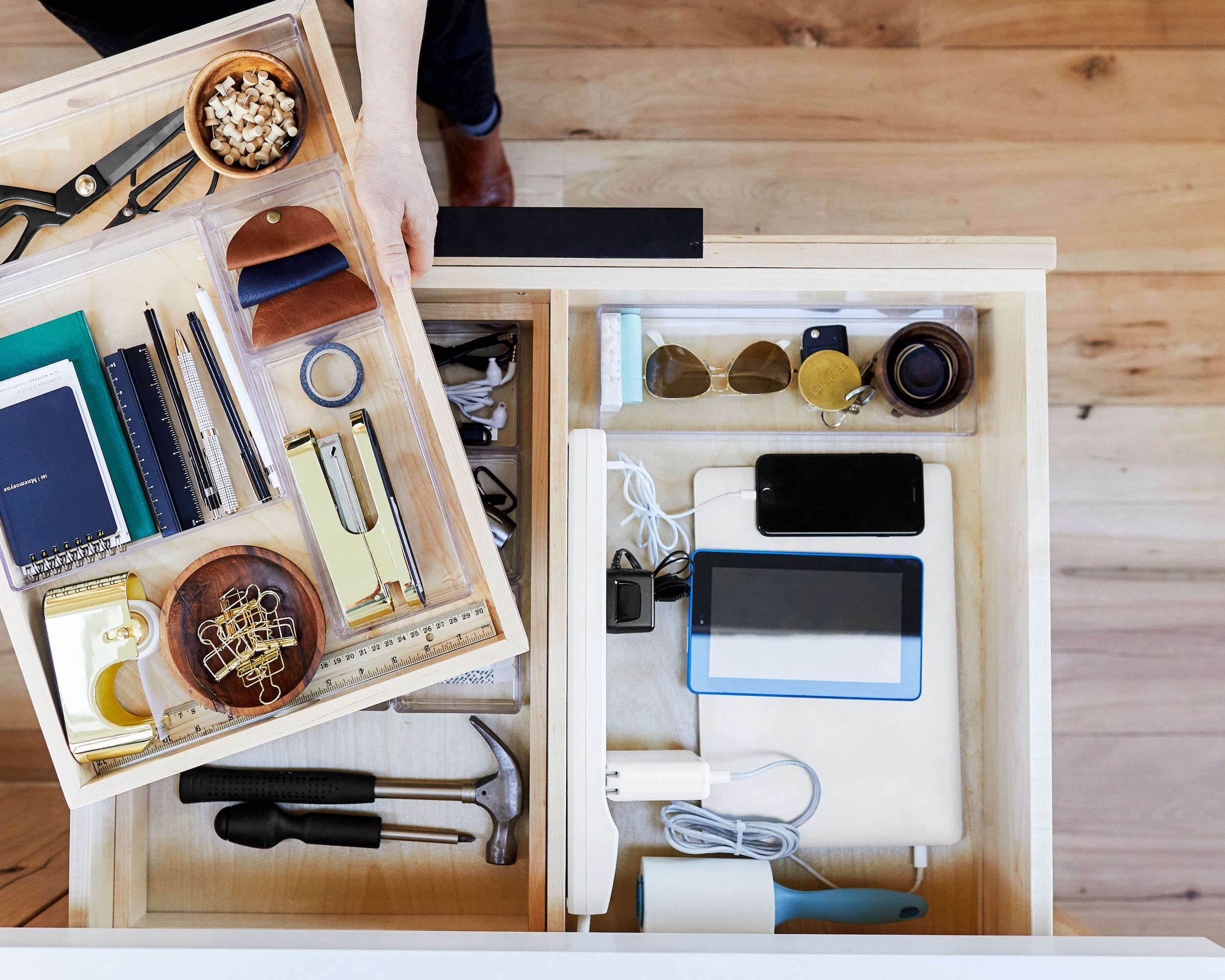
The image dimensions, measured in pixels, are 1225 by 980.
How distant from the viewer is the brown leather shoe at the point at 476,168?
53.9 inches

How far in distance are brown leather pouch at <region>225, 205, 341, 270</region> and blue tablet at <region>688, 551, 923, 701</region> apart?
56 cm

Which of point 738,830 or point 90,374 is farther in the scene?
point 738,830

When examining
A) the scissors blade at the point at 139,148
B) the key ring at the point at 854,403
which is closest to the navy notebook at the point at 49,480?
the scissors blade at the point at 139,148

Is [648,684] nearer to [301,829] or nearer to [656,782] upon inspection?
[656,782]

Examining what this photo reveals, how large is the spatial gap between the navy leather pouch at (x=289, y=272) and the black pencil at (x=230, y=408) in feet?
0.22

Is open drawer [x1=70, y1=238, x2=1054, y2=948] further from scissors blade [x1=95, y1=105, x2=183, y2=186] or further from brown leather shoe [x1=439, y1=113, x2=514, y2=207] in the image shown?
brown leather shoe [x1=439, y1=113, x2=514, y2=207]

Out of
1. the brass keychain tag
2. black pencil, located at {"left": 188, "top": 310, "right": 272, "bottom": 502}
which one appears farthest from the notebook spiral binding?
the brass keychain tag

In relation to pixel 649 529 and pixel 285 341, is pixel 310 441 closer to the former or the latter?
pixel 285 341

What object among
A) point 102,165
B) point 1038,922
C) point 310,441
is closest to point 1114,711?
point 1038,922

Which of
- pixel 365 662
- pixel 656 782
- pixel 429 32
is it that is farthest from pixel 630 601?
pixel 429 32

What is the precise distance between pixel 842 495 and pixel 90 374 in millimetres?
855

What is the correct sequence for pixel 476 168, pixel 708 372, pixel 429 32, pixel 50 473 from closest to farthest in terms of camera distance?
pixel 50 473 < pixel 708 372 < pixel 429 32 < pixel 476 168

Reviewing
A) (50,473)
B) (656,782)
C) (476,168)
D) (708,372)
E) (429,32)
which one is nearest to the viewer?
(50,473)

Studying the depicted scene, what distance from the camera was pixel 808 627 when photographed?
99 centimetres
